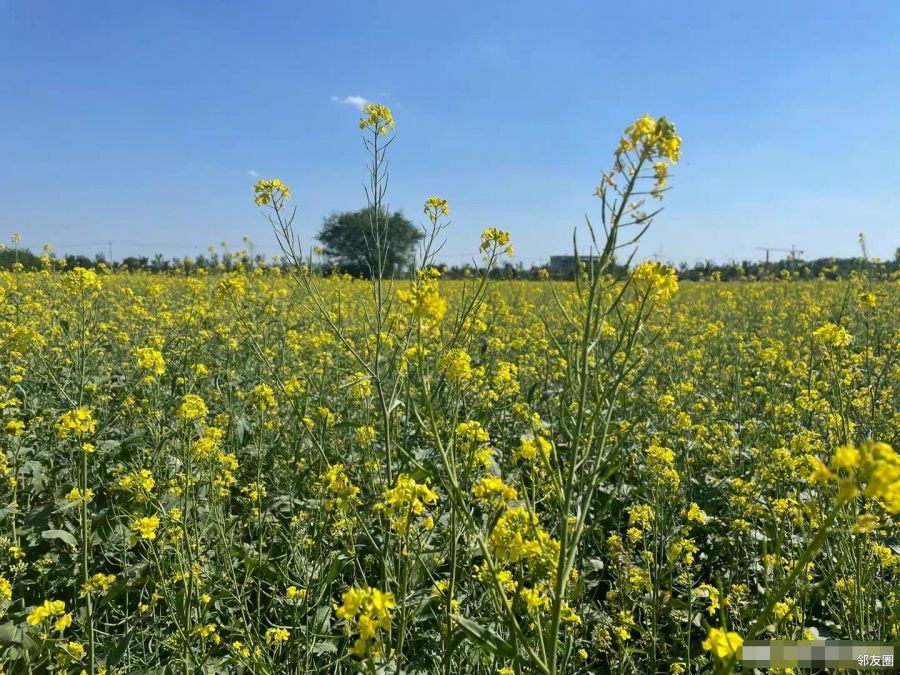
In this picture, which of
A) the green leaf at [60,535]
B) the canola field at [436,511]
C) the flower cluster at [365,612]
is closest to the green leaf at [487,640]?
the canola field at [436,511]

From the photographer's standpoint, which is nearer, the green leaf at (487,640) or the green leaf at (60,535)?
the green leaf at (487,640)

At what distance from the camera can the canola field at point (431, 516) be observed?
1.30 metres

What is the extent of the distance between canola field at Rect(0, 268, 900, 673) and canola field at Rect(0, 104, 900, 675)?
0.7 inches

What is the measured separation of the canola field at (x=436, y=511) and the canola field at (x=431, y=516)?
0.7 inches

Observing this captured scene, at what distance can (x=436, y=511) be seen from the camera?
2.16 meters

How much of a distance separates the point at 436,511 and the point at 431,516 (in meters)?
0.55

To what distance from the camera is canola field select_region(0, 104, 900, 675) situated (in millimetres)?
1237

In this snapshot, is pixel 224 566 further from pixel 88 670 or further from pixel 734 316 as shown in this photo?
pixel 734 316

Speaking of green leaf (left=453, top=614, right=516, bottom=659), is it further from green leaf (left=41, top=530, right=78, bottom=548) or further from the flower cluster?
green leaf (left=41, top=530, right=78, bottom=548)

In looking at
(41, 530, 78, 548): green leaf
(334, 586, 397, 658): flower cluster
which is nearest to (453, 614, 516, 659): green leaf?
(334, 586, 397, 658): flower cluster

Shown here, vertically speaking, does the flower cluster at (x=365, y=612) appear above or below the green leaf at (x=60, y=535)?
above

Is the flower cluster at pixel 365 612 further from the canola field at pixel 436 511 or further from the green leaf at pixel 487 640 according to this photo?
the green leaf at pixel 487 640

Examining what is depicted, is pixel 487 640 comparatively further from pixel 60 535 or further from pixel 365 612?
pixel 60 535

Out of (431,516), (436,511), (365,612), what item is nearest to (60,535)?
(436,511)
